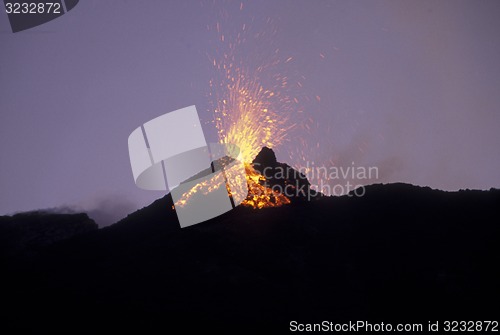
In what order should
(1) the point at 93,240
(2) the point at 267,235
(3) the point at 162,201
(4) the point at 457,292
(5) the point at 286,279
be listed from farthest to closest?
(3) the point at 162,201
(1) the point at 93,240
(2) the point at 267,235
(5) the point at 286,279
(4) the point at 457,292

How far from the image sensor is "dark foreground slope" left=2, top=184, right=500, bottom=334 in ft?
114

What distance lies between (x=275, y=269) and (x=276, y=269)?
142mm

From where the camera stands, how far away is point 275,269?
4769 centimetres

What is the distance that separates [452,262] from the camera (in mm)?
46375

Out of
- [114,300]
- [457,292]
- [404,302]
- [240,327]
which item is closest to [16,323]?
[114,300]

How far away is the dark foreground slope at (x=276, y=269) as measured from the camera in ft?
114

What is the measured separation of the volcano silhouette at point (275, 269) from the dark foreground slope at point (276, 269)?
180 millimetres

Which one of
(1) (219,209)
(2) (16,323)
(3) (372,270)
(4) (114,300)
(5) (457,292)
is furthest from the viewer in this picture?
(1) (219,209)

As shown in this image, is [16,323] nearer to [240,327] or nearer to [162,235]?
[240,327]

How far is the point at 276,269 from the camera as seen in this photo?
47.7 m

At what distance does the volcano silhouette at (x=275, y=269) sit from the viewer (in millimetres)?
34781

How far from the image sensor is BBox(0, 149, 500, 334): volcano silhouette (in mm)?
34781

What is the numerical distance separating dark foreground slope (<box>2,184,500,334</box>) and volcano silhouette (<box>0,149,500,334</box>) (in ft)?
0.59

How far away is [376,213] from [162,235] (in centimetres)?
3734
